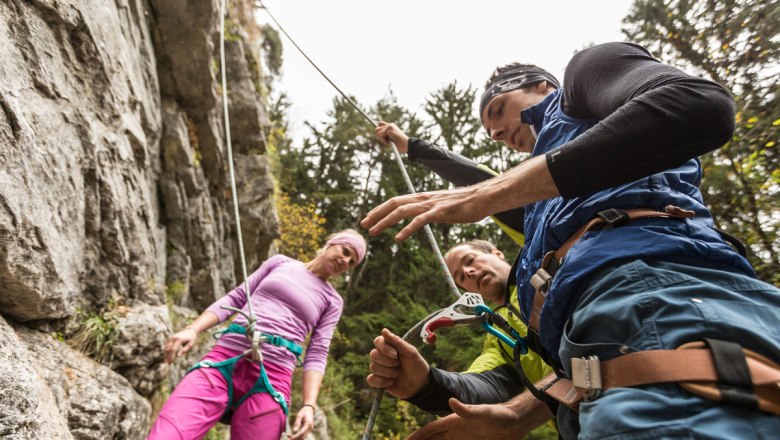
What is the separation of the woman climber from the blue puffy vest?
2.12 metres

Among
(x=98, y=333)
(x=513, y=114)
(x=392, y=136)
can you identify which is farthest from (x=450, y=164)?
(x=98, y=333)

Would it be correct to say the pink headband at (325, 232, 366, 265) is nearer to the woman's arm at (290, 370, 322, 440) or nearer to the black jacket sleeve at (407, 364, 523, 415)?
the woman's arm at (290, 370, 322, 440)

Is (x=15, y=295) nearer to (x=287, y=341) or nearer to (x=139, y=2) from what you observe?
(x=287, y=341)

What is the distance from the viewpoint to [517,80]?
2.17 m

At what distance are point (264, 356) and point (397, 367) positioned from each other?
1.56 m

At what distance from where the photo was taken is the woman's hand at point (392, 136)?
3369 millimetres

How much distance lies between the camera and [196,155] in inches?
270

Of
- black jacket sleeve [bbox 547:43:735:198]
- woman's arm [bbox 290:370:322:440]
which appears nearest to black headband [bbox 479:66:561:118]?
black jacket sleeve [bbox 547:43:735:198]

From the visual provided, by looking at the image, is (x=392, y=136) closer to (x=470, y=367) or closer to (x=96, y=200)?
(x=470, y=367)

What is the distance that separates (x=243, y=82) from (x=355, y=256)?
5.81m

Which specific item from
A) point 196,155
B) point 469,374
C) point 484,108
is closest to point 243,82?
point 196,155

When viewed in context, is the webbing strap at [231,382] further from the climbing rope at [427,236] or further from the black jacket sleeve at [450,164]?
the black jacket sleeve at [450,164]

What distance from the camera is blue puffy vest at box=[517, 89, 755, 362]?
1.06 metres

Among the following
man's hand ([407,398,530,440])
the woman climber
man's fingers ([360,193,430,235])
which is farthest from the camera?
the woman climber
